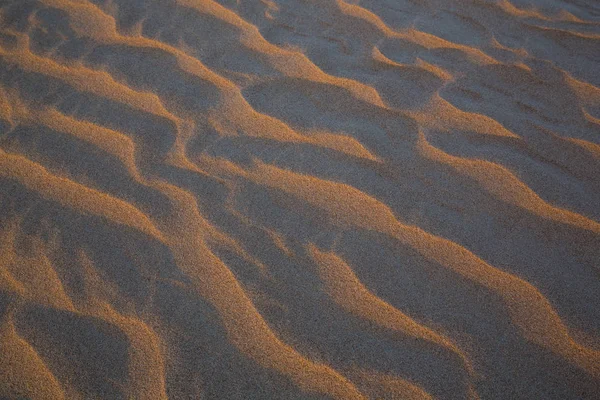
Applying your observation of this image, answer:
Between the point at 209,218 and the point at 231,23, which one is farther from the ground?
the point at 231,23

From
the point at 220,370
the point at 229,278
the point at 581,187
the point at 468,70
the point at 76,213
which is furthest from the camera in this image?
the point at 468,70

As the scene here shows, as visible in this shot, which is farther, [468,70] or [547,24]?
[547,24]

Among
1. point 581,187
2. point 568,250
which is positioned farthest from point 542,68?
point 568,250

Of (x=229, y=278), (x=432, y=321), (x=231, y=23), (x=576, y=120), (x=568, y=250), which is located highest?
(x=576, y=120)

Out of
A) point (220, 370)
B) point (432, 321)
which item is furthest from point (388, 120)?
point (220, 370)

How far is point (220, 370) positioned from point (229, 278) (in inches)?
9.8

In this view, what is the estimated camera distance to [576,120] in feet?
5.49

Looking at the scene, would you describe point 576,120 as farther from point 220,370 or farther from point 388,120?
point 220,370

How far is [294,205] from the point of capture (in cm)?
139

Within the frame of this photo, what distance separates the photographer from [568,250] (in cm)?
130

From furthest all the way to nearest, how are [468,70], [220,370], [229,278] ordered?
[468,70], [229,278], [220,370]

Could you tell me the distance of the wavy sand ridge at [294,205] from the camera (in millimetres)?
1091

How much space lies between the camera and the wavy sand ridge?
1.09 m

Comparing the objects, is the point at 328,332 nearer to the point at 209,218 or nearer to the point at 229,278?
the point at 229,278
